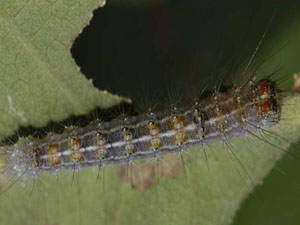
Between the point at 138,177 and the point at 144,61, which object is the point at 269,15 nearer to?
the point at 144,61

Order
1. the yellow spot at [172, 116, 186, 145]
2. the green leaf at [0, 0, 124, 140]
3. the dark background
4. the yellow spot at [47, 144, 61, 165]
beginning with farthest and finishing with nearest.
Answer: the dark background, the yellow spot at [47, 144, 61, 165], the yellow spot at [172, 116, 186, 145], the green leaf at [0, 0, 124, 140]

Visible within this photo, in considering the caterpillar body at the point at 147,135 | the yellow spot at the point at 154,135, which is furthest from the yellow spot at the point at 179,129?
the yellow spot at the point at 154,135

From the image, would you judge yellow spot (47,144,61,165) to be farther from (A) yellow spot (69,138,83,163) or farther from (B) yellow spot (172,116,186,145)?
(B) yellow spot (172,116,186,145)

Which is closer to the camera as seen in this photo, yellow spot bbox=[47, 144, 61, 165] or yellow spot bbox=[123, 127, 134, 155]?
yellow spot bbox=[123, 127, 134, 155]

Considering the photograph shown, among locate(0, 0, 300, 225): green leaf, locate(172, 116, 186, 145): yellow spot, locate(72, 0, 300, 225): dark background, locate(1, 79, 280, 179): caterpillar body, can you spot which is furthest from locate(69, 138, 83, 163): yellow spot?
locate(172, 116, 186, 145): yellow spot

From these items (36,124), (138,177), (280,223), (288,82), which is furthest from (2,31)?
(280,223)

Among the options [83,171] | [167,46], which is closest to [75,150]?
[83,171]

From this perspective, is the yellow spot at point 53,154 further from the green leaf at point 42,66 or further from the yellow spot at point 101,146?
the yellow spot at point 101,146
